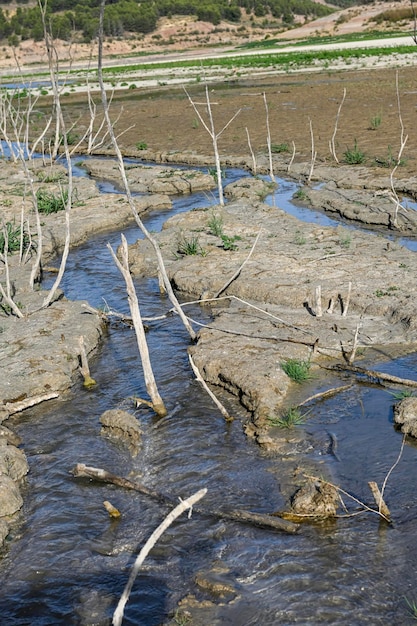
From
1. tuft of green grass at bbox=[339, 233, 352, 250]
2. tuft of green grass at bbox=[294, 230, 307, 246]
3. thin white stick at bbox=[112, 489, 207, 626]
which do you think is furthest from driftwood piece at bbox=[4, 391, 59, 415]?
tuft of green grass at bbox=[339, 233, 352, 250]

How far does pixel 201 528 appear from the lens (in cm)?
573

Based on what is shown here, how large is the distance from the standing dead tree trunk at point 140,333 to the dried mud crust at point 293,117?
24.8 ft

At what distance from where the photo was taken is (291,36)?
69.2m

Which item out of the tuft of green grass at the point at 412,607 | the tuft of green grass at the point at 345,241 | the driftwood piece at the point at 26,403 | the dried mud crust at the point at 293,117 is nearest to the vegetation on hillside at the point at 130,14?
the dried mud crust at the point at 293,117

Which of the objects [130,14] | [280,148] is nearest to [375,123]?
[280,148]

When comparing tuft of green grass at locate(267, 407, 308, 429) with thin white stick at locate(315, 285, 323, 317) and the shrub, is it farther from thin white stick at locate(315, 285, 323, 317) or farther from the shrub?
the shrub

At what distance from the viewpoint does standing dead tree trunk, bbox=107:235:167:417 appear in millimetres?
6727

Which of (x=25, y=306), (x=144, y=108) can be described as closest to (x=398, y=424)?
(x=25, y=306)

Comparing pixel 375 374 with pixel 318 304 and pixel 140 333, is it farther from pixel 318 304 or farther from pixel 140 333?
pixel 140 333

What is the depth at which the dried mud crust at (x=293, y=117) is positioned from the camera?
1916 centimetres

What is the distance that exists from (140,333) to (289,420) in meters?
1.48

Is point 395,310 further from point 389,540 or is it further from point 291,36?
point 291,36

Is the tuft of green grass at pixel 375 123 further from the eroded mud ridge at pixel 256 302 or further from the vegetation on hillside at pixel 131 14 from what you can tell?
the vegetation on hillside at pixel 131 14

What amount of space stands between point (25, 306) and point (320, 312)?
11.5 feet
